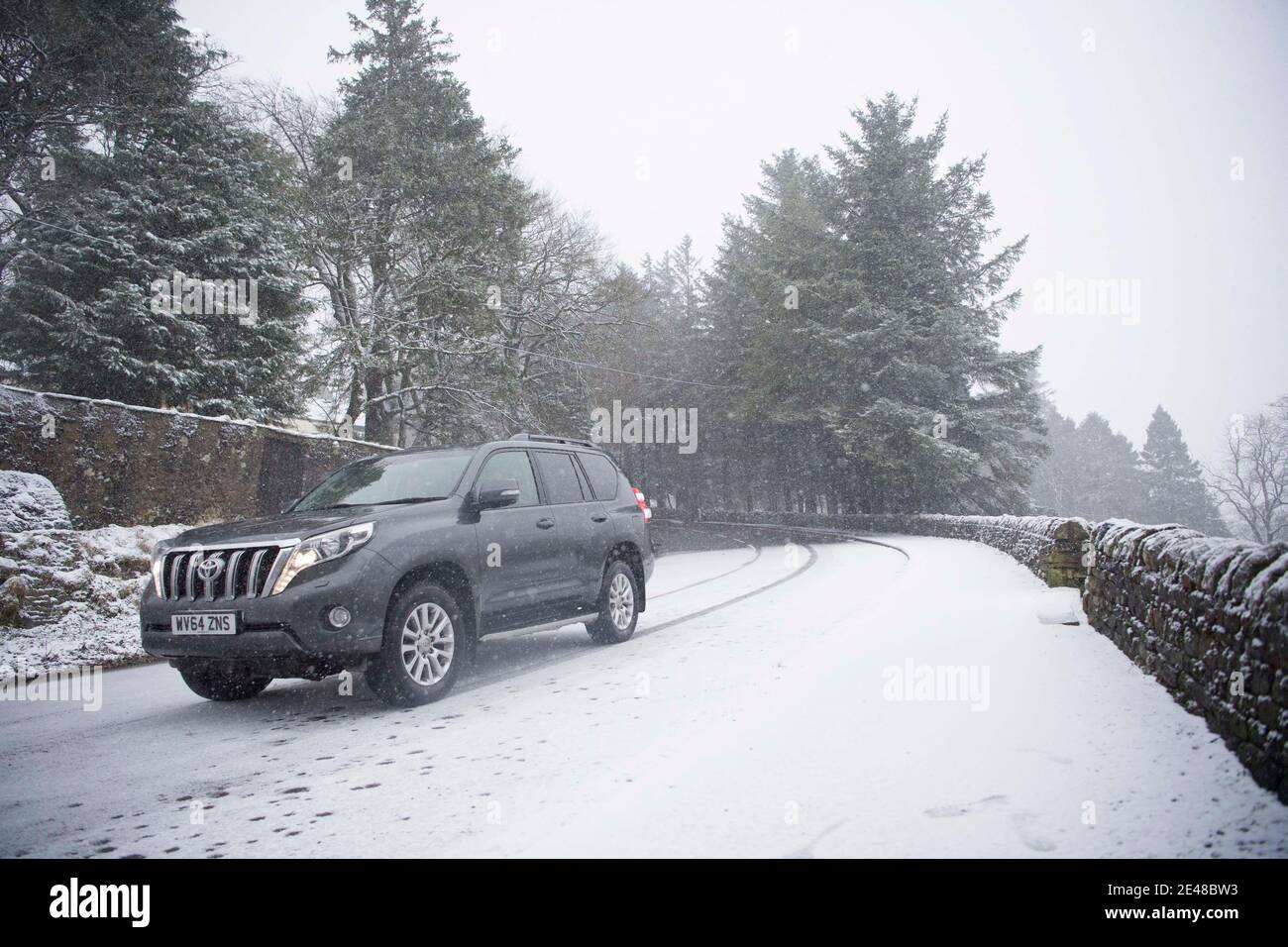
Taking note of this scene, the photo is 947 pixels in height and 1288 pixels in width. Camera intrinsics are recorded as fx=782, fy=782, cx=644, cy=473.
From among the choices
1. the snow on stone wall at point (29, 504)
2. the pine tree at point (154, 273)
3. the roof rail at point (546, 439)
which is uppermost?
the pine tree at point (154, 273)

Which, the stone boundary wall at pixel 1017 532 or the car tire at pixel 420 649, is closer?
the car tire at pixel 420 649

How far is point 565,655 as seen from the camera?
25.3ft

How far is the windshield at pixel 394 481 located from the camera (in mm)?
6484

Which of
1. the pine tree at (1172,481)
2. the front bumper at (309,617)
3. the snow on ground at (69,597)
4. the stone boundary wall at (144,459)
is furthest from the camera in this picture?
the pine tree at (1172,481)

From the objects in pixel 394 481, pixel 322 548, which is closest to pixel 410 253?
pixel 394 481

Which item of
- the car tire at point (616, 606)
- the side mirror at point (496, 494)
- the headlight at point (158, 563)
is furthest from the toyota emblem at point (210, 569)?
the car tire at point (616, 606)

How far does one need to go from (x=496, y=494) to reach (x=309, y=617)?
175cm

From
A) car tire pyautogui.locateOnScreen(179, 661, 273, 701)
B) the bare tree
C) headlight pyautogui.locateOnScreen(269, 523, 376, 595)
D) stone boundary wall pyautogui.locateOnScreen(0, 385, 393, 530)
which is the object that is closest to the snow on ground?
stone boundary wall pyautogui.locateOnScreen(0, 385, 393, 530)

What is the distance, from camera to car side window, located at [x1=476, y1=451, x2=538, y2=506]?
690 centimetres

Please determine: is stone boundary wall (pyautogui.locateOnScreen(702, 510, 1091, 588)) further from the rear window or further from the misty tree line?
the rear window

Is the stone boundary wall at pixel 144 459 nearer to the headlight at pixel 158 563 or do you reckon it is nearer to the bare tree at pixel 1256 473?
the headlight at pixel 158 563

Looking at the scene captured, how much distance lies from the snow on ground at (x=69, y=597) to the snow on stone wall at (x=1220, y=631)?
968cm

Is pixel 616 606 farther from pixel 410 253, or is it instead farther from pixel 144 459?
pixel 410 253
